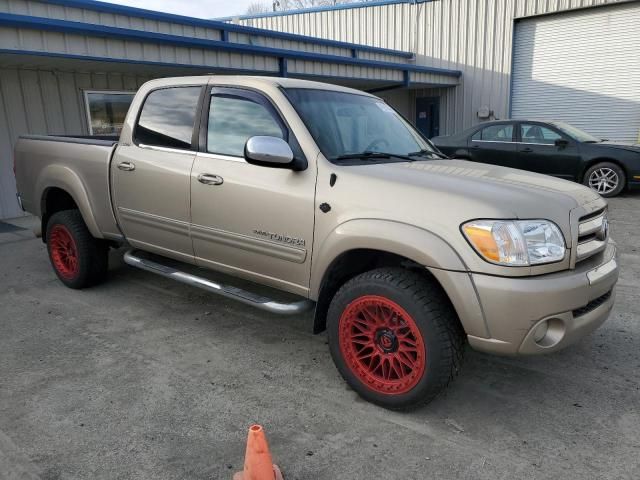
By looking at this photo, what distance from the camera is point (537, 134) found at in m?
10.5

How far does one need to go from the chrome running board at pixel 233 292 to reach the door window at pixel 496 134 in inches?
332

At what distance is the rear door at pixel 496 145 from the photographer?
10.6m

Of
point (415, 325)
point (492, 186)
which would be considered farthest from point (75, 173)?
point (492, 186)

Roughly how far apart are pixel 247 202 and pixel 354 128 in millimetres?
940

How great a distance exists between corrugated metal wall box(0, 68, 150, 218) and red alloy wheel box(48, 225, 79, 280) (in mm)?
4735

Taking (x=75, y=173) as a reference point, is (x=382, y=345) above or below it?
below

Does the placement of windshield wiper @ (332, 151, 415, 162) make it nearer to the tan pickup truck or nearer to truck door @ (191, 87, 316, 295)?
the tan pickup truck

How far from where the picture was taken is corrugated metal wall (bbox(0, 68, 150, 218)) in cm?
873

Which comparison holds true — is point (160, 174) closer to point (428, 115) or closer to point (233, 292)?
point (233, 292)

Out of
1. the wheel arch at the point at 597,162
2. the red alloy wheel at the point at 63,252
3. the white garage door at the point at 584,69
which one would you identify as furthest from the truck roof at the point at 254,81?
the white garage door at the point at 584,69

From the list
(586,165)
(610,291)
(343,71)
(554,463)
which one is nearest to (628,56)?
(586,165)

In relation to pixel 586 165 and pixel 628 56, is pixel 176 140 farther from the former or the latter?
pixel 628 56

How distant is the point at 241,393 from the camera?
3230 millimetres

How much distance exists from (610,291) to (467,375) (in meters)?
1.04
